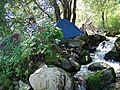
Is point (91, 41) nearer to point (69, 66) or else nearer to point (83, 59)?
point (83, 59)

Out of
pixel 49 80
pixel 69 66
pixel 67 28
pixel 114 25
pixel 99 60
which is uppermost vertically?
pixel 67 28

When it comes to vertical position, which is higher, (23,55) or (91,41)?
(23,55)

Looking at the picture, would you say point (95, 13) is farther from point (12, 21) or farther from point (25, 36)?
point (25, 36)

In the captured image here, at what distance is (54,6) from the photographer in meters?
12.9

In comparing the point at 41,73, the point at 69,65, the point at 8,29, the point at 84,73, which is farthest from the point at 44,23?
the point at 8,29

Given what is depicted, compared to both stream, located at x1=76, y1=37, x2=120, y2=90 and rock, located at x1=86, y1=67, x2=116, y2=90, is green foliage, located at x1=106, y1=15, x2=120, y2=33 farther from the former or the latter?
rock, located at x1=86, y1=67, x2=116, y2=90

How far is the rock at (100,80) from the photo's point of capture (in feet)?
18.7

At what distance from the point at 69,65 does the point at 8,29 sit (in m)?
2.83

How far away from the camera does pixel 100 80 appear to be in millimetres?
5746

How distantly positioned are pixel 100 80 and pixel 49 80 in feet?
4.92

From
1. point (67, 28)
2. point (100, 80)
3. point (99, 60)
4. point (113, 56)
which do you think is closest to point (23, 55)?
point (100, 80)

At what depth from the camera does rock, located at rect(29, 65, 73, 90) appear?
4.94 m

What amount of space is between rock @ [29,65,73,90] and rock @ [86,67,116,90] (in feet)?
Answer: 3.00

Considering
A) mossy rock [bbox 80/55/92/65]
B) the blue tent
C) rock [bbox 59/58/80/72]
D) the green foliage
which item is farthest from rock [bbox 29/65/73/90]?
the green foliage
